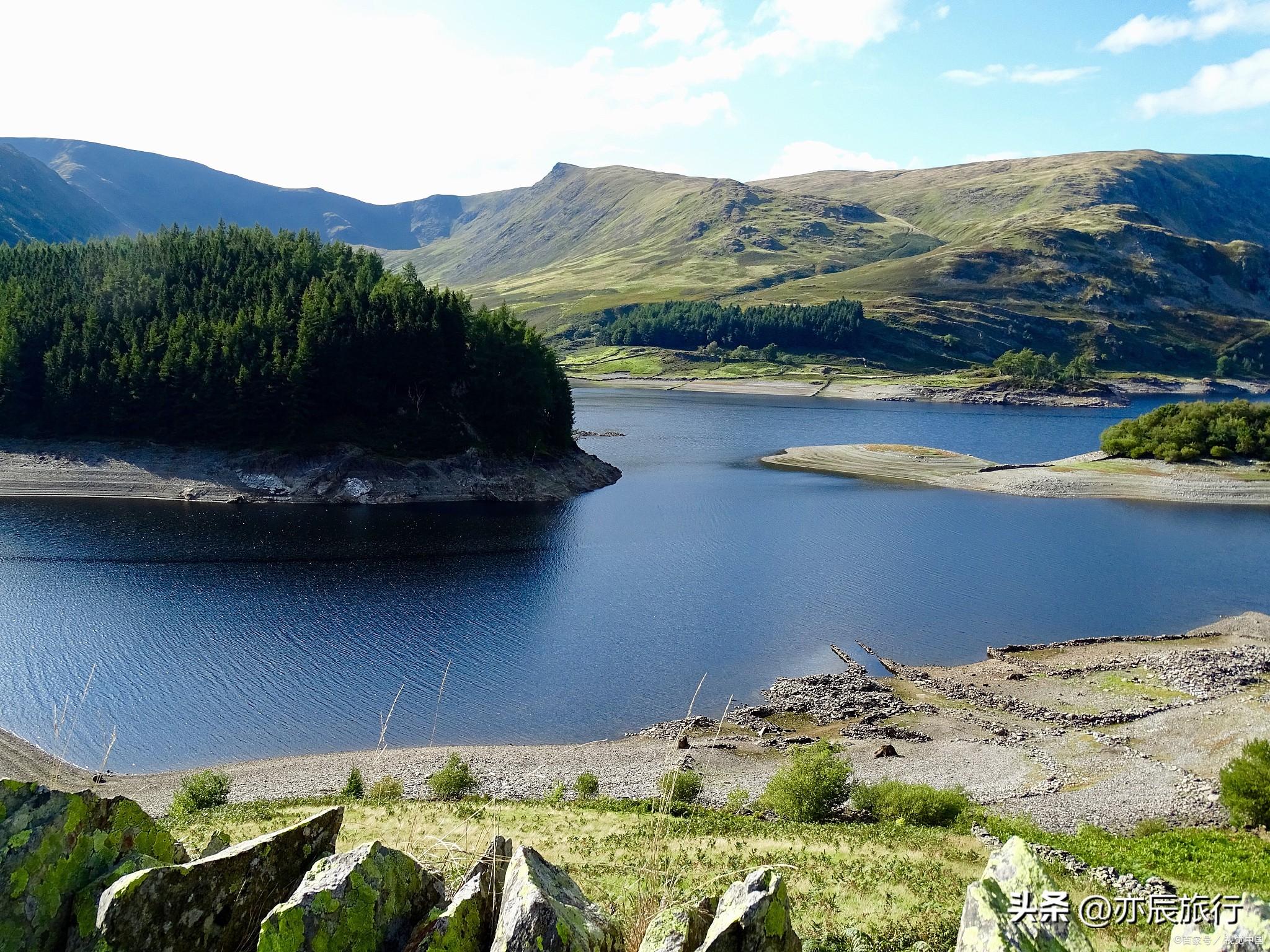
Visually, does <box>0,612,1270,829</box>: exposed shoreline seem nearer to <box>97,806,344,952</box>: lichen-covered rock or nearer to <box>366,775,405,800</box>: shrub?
<box>366,775,405,800</box>: shrub

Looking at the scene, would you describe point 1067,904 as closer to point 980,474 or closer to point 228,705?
point 228,705

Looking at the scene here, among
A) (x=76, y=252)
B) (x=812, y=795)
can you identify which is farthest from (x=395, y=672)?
(x=76, y=252)

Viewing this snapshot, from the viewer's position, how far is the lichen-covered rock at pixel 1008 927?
23.6 feet

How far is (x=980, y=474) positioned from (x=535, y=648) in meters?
85.0

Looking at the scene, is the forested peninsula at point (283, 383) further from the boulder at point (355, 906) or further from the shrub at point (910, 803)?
the boulder at point (355, 906)

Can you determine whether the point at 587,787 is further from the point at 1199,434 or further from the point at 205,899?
the point at 1199,434

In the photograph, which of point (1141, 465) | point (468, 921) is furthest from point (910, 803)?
point (1141, 465)

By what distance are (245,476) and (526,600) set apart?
4805cm

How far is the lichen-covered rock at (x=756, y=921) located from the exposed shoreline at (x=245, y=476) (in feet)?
311

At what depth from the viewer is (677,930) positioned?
8.38 m

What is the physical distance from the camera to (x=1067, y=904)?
7.77 metres

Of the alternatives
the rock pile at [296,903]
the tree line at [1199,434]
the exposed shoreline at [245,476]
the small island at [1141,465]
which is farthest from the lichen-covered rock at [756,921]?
the tree line at [1199,434]

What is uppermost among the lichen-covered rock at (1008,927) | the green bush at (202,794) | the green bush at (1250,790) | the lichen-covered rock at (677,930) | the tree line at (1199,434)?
the lichen-covered rock at (1008,927)

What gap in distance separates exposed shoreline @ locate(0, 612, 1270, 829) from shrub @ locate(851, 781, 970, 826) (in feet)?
13.4
